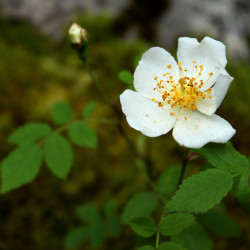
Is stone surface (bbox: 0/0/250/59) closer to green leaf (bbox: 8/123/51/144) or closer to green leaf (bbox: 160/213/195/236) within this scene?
green leaf (bbox: 8/123/51/144)

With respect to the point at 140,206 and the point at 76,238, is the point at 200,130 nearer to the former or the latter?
the point at 140,206

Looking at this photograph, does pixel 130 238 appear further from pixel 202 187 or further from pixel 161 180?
pixel 202 187

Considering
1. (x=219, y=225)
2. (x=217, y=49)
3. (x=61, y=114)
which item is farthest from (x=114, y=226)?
(x=217, y=49)

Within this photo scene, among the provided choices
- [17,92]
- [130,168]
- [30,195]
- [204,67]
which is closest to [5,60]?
[17,92]

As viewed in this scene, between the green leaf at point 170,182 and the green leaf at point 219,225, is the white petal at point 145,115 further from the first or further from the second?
the green leaf at point 219,225

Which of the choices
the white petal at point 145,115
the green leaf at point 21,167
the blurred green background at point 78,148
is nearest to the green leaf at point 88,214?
A: the blurred green background at point 78,148
